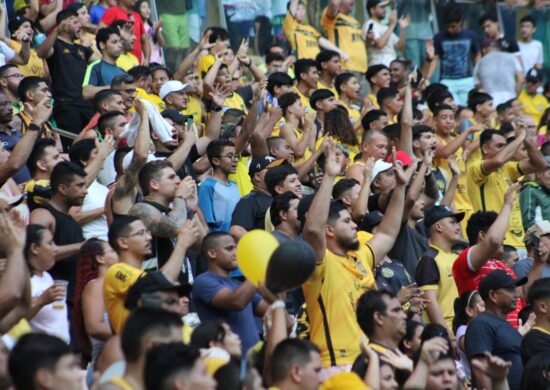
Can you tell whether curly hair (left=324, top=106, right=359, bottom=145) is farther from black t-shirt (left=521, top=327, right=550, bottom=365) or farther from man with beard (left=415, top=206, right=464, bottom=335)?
black t-shirt (left=521, top=327, right=550, bottom=365)

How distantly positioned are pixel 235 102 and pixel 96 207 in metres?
4.70

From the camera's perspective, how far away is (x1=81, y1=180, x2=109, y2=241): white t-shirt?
9716mm

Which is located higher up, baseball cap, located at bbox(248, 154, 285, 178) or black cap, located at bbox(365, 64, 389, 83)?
baseball cap, located at bbox(248, 154, 285, 178)

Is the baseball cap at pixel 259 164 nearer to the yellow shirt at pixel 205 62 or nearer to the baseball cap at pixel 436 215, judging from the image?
the baseball cap at pixel 436 215

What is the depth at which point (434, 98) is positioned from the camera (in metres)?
16.0

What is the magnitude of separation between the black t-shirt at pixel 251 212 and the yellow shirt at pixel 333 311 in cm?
222

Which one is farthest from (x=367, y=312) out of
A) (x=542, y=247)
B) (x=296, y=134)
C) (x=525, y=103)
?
(x=525, y=103)

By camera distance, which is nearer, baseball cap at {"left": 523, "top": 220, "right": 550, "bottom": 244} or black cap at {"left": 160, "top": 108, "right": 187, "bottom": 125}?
baseball cap at {"left": 523, "top": 220, "right": 550, "bottom": 244}

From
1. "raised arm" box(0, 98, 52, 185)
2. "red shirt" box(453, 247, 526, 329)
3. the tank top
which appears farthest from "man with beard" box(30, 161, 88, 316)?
"red shirt" box(453, 247, 526, 329)

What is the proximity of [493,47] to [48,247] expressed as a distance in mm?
12882

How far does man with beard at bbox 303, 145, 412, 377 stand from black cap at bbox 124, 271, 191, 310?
1160 mm

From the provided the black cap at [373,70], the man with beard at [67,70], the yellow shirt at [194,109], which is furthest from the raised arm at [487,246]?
the black cap at [373,70]

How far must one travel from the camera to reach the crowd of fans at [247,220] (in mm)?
7004

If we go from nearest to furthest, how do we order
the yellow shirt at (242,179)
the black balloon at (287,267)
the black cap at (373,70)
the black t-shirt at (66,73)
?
the black balloon at (287,267)
the yellow shirt at (242,179)
the black t-shirt at (66,73)
the black cap at (373,70)
